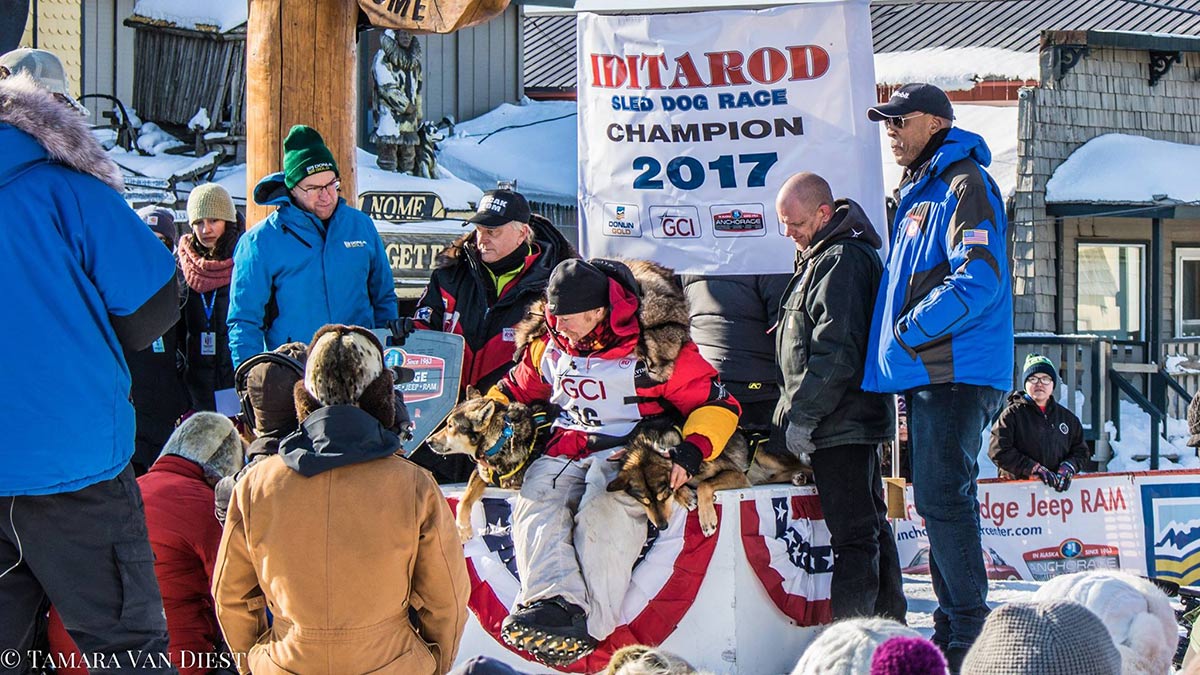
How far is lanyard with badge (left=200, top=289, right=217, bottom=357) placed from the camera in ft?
20.9

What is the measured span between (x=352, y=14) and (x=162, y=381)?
1.94 meters

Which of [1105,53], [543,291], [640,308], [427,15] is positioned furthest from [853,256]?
[1105,53]

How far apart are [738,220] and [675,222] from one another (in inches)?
11.6

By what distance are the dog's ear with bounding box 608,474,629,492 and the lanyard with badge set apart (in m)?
2.30

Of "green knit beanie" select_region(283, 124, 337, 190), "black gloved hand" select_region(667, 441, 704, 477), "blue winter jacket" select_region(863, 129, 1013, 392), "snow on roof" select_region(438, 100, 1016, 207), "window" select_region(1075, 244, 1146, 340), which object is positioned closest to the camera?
"blue winter jacket" select_region(863, 129, 1013, 392)

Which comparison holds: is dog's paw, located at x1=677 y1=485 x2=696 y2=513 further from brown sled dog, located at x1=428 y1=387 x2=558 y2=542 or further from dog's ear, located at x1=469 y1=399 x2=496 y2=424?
dog's ear, located at x1=469 y1=399 x2=496 y2=424

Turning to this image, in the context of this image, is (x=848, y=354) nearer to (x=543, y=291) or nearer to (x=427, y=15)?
(x=543, y=291)

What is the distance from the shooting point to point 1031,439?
9547 millimetres

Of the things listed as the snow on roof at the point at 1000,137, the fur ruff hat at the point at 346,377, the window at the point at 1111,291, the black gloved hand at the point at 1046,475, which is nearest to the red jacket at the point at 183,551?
the fur ruff hat at the point at 346,377

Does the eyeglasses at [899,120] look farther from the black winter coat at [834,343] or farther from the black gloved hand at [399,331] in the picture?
the black gloved hand at [399,331]

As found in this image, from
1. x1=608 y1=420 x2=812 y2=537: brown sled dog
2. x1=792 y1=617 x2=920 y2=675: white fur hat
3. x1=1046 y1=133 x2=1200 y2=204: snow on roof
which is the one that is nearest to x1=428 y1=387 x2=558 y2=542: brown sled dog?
x1=608 y1=420 x2=812 y2=537: brown sled dog

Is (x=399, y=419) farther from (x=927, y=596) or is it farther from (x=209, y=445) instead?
(x=927, y=596)

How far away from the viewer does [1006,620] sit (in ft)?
6.72

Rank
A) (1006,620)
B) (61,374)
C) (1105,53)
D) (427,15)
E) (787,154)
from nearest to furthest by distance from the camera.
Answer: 1. (1006,620)
2. (61,374)
3. (427,15)
4. (787,154)
5. (1105,53)
